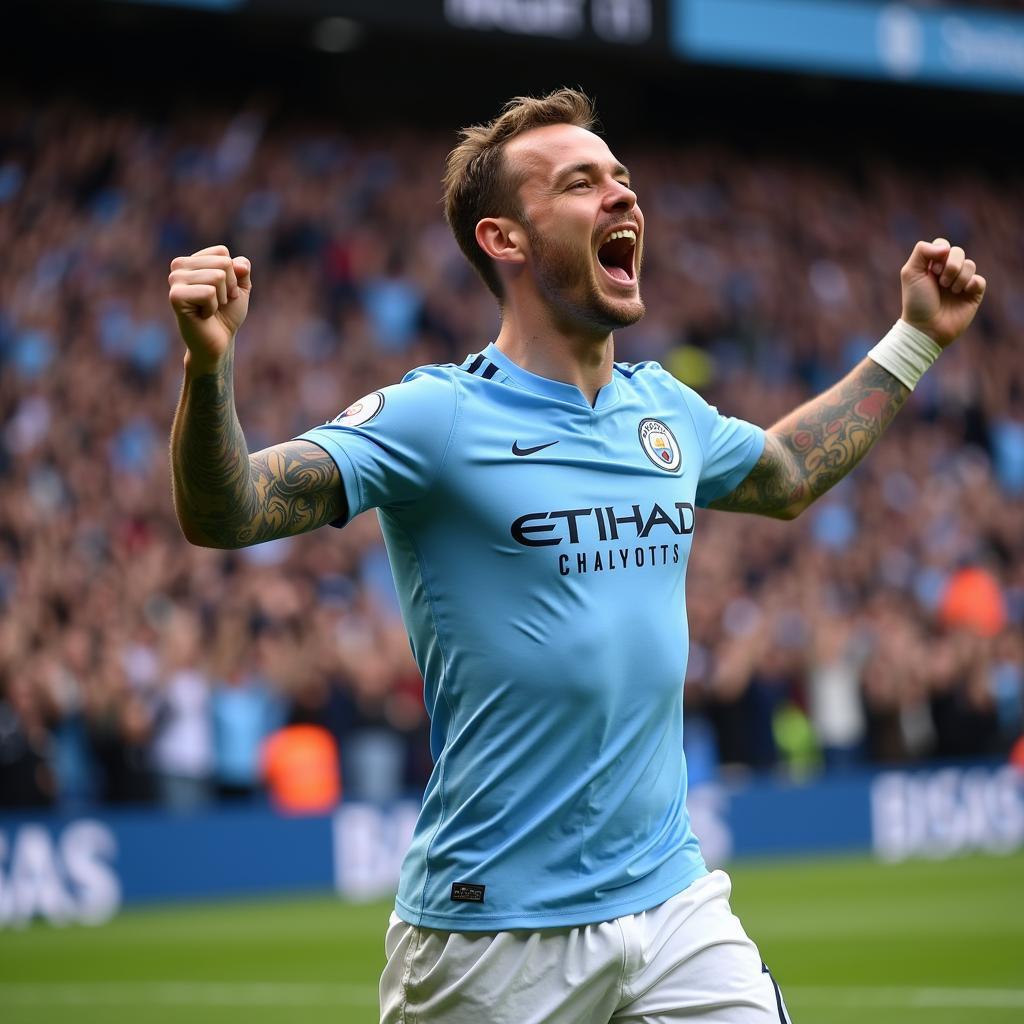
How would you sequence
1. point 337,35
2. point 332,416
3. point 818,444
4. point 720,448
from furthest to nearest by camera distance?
point 337,35
point 332,416
point 818,444
point 720,448

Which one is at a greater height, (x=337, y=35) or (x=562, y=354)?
(x=337, y=35)

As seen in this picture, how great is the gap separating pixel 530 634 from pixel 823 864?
1341 centimetres

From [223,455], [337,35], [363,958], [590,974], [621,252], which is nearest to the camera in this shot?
[223,455]

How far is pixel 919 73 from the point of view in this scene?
23188mm

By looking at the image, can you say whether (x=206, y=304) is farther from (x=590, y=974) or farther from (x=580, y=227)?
(x=590, y=974)

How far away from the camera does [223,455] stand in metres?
3.24

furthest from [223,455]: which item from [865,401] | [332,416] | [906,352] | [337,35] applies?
[337,35]

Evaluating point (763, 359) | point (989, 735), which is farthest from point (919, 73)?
point (989, 735)

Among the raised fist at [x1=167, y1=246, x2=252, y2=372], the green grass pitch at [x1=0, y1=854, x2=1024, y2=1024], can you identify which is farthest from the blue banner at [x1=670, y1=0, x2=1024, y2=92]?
the raised fist at [x1=167, y1=246, x2=252, y2=372]

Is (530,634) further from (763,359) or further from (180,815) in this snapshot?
(763,359)

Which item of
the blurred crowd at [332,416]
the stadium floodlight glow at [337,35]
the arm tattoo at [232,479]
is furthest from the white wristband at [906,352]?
the stadium floodlight glow at [337,35]

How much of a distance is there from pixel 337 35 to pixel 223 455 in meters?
18.6

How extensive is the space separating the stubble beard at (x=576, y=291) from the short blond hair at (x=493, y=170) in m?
0.13

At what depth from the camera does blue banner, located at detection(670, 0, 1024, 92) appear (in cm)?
2136
